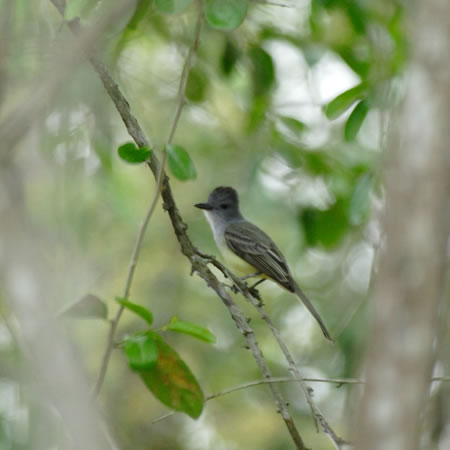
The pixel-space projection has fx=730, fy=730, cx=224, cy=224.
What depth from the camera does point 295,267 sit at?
23.5 ft

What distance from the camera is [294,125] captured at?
4.50 m

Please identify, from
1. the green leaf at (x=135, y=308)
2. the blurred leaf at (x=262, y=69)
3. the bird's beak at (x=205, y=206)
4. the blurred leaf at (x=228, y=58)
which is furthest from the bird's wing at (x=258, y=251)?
the green leaf at (x=135, y=308)

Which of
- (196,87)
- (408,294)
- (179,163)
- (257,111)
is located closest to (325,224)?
(257,111)

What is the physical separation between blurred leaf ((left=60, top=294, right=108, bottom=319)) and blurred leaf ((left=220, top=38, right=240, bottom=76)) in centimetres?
266

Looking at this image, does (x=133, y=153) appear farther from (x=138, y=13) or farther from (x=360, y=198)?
A: (x=360, y=198)

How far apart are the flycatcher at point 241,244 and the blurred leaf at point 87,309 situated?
3243 millimetres

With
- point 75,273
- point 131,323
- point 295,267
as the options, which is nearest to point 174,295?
point 131,323

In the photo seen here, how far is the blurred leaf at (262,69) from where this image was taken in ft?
14.9

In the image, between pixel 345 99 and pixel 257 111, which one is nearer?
pixel 345 99

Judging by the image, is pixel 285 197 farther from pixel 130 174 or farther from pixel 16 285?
pixel 16 285

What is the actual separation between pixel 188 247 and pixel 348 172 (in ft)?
7.32

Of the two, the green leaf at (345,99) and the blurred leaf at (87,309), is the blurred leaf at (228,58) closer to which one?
the green leaf at (345,99)

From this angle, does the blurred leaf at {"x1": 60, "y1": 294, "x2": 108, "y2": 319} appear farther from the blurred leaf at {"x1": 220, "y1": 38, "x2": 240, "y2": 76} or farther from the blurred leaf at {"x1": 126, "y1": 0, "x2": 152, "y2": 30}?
the blurred leaf at {"x1": 220, "y1": 38, "x2": 240, "y2": 76}

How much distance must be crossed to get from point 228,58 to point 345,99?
1.49 m
